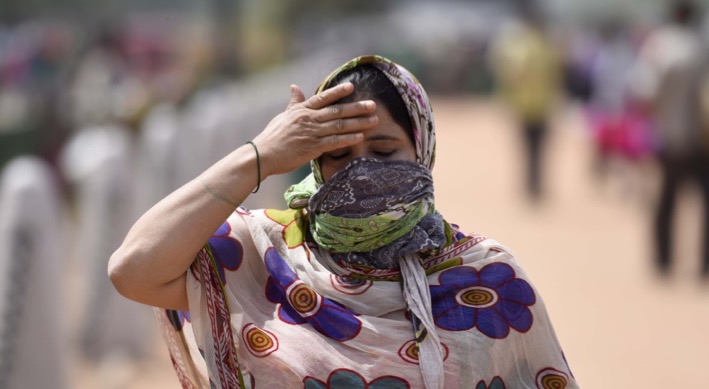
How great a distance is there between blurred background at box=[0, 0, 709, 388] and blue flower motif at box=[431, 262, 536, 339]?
0.64 metres

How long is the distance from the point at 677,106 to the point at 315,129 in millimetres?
7409

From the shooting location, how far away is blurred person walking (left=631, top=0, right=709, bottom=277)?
930 cm

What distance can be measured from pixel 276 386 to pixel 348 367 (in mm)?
158

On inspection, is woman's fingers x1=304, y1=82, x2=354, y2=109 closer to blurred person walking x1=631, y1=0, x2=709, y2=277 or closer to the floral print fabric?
the floral print fabric

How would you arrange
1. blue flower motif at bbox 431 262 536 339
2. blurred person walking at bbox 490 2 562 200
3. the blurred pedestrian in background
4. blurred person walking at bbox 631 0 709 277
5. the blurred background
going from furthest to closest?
the blurred pedestrian in background < blurred person walking at bbox 490 2 562 200 < blurred person walking at bbox 631 0 709 277 < the blurred background < blue flower motif at bbox 431 262 536 339

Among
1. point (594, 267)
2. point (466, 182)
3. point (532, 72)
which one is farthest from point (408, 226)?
point (466, 182)

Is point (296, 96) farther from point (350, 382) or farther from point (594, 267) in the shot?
point (594, 267)

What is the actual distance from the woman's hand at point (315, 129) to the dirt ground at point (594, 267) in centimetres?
366

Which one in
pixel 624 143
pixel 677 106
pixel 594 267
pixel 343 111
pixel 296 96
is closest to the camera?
pixel 343 111

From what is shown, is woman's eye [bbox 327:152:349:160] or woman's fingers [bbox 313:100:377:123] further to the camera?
woman's eye [bbox 327:152:349:160]

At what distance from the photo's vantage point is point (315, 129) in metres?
2.43

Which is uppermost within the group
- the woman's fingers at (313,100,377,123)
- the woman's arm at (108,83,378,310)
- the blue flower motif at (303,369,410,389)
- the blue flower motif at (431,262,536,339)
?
the woman's fingers at (313,100,377,123)

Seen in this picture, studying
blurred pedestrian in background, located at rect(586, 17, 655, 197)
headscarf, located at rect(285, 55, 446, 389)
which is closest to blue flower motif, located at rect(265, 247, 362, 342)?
headscarf, located at rect(285, 55, 446, 389)

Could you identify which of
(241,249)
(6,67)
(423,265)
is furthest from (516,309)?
(6,67)
